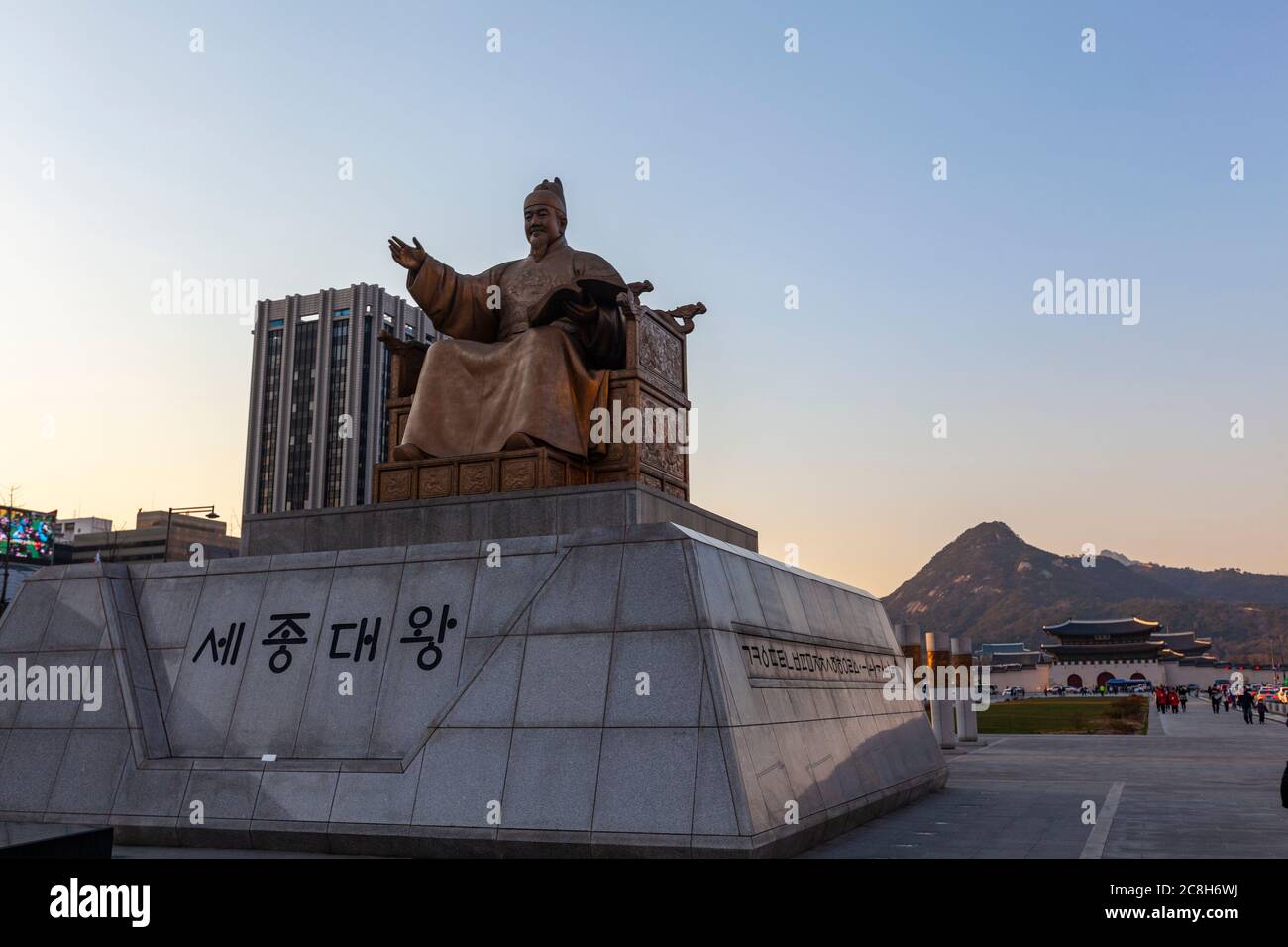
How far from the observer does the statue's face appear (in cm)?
1248

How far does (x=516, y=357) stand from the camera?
11.2 metres

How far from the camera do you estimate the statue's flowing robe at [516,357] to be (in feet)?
35.6

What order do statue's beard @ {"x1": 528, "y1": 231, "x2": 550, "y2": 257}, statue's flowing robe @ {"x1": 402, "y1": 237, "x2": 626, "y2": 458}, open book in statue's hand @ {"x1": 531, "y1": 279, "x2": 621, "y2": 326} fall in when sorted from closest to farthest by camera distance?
statue's flowing robe @ {"x1": 402, "y1": 237, "x2": 626, "y2": 458} < open book in statue's hand @ {"x1": 531, "y1": 279, "x2": 621, "y2": 326} < statue's beard @ {"x1": 528, "y1": 231, "x2": 550, "y2": 257}

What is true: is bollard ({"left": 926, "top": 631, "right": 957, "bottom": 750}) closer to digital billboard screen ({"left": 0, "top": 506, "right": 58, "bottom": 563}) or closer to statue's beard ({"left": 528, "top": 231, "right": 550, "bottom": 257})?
statue's beard ({"left": 528, "top": 231, "right": 550, "bottom": 257})

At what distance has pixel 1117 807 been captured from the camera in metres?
11.7

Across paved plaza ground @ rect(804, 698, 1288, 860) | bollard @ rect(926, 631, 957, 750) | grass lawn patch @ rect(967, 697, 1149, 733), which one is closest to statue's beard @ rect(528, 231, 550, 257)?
paved plaza ground @ rect(804, 698, 1288, 860)

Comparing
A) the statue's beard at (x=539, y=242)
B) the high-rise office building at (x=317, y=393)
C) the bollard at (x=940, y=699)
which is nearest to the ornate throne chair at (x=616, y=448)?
the statue's beard at (x=539, y=242)

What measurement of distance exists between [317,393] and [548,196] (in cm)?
8388

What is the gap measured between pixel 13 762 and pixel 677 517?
6.79 m

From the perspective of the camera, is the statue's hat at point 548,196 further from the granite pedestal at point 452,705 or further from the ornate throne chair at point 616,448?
the granite pedestal at point 452,705

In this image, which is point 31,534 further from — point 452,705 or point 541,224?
point 452,705

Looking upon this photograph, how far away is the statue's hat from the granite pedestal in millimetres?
5120

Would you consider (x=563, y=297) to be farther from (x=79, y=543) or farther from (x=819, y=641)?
(x=79, y=543)

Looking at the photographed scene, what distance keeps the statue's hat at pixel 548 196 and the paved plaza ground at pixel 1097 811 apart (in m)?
8.14
